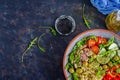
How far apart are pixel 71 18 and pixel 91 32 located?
10 cm

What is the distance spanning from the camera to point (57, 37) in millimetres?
1485

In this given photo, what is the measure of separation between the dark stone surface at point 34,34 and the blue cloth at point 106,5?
0.03 metres

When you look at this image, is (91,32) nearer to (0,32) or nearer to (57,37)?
(57,37)

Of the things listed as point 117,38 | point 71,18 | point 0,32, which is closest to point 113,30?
point 117,38

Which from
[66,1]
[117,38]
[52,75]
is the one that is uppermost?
[66,1]

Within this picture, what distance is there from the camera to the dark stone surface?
1480 mm

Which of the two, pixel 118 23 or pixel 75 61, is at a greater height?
pixel 118 23

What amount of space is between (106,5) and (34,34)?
264mm

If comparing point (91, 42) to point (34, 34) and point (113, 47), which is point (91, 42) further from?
point (34, 34)

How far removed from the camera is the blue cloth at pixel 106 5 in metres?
1.46

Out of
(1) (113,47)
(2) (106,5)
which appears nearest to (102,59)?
(1) (113,47)

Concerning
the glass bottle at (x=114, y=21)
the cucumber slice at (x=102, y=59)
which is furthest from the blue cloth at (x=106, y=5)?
the cucumber slice at (x=102, y=59)

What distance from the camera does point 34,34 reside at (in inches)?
58.7

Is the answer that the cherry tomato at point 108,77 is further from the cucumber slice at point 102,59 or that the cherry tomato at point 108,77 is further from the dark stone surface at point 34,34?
the dark stone surface at point 34,34
